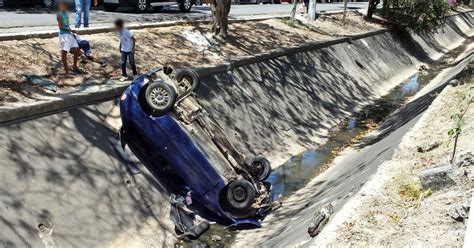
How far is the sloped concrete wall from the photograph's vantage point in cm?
1288

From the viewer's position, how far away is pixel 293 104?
15.8 m

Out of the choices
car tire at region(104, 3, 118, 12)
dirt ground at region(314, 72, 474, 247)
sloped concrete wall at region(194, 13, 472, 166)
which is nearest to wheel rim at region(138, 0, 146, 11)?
car tire at region(104, 3, 118, 12)

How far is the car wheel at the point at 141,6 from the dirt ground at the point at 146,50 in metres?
3.79

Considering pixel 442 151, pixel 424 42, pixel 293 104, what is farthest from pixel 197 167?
pixel 424 42

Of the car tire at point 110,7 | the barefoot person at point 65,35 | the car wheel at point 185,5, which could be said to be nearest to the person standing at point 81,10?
the barefoot person at point 65,35

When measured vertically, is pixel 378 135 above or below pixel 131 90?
below

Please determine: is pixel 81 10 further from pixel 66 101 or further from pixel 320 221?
pixel 320 221

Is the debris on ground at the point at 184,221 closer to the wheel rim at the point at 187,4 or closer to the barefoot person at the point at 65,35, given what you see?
the barefoot person at the point at 65,35

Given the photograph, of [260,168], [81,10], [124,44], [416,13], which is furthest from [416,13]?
[124,44]

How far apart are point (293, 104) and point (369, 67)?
9.85 meters

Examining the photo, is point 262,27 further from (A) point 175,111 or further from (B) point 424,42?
(B) point 424,42

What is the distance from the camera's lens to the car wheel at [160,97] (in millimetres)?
8742

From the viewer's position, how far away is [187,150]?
8836 millimetres

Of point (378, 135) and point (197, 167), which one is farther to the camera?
point (378, 135)
